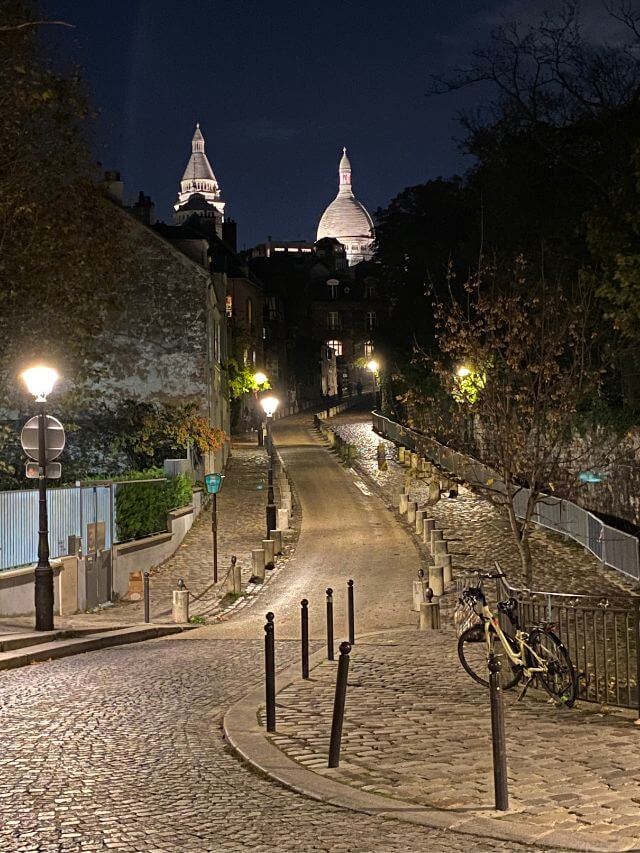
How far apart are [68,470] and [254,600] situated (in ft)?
49.3

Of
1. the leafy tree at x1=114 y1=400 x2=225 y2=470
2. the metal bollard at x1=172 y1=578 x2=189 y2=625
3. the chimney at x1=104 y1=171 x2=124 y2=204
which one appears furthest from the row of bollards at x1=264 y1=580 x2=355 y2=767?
the chimney at x1=104 y1=171 x2=124 y2=204

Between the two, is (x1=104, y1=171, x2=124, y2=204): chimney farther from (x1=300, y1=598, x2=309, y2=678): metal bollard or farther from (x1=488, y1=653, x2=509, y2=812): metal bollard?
(x1=488, y1=653, x2=509, y2=812): metal bollard

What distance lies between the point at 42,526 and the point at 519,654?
870 centimetres

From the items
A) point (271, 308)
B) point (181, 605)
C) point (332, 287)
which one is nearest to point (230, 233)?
point (271, 308)

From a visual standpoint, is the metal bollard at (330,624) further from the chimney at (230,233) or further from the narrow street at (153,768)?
the chimney at (230,233)

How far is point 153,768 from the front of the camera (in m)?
8.61

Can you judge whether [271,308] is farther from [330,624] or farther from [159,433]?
[330,624]

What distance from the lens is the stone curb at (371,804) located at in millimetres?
6527

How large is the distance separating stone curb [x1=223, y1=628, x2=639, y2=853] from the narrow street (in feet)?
0.34

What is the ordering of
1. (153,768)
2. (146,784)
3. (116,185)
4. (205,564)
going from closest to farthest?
(146,784)
(153,768)
(205,564)
(116,185)

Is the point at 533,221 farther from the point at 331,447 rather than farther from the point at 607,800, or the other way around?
the point at 607,800

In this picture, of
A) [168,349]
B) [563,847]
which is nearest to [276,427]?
[168,349]

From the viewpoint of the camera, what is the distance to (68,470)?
119 feet

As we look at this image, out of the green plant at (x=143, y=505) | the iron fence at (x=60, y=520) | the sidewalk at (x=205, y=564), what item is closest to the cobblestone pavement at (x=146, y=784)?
the sidewalk at (x=205, y=564)
